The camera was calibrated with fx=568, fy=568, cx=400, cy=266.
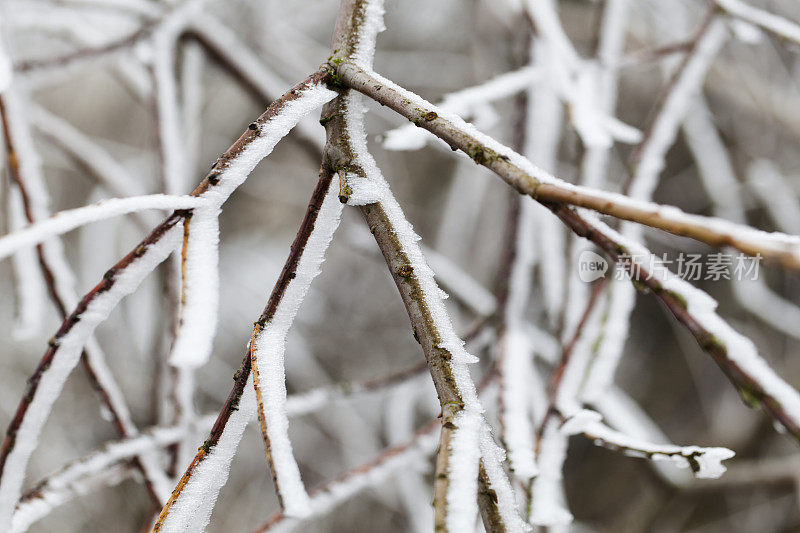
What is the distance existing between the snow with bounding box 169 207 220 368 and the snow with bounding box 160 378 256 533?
3 centimetres

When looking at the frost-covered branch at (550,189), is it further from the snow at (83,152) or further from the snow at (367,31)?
the snow at (83,152)

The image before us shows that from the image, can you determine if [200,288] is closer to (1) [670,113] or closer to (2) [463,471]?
(2) [463,471]

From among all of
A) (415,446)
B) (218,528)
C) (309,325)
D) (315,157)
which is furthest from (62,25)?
(218,528)

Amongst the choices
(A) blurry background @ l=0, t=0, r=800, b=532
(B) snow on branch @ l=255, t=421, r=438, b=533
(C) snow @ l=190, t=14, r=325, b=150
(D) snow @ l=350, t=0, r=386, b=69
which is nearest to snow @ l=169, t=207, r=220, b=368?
(D) snow @ l=350, t=0, r=386, b=69

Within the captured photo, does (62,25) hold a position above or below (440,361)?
above

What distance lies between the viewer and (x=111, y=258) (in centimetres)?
131

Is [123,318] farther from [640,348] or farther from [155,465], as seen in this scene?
[640,348]

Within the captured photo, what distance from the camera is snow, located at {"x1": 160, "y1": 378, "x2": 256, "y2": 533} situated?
10.7 inches

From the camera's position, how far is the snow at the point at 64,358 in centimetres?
31

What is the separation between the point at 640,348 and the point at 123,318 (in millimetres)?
1615

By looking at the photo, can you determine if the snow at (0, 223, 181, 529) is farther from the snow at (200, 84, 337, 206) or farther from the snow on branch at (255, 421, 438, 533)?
the snow on branch at (255, 421, 438, 533)

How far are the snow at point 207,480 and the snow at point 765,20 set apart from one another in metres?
0.54

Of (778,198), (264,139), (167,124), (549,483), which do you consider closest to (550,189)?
(264,139)

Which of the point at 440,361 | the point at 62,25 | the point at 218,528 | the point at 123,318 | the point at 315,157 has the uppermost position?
the point at 123,318
